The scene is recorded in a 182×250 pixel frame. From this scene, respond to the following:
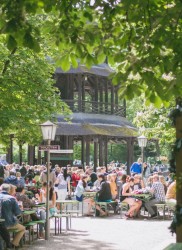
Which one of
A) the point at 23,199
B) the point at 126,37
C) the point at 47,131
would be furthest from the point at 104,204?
the point at 126,37

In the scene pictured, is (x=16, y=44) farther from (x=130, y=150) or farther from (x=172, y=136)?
(x=130, y=150)

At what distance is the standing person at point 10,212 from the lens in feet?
43.3

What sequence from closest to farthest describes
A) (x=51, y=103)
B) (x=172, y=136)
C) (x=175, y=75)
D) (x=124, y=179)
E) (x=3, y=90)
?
(x=175, y=75) → (x=172, y=136) → (x=3, y=90) → (x=51, y=103) → (x=124, y=179)

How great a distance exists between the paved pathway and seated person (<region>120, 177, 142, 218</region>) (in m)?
0.60

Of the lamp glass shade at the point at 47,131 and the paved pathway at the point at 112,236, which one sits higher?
the lamp glass shade at the point at 47,131

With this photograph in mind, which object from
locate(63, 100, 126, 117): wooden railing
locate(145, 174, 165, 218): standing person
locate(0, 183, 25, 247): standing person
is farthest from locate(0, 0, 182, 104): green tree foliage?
locate(63, 100, 126, 117): wooden railing

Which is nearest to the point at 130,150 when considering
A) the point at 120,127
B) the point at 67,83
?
the point at 120,127

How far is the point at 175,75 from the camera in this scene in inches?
259

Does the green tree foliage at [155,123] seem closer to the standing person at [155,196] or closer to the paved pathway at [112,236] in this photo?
the standing person at [155,196]

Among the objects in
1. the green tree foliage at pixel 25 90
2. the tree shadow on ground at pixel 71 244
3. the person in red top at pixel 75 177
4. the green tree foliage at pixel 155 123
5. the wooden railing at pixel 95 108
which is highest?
the wooden railing at pixel 95 108

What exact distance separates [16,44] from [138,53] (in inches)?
65.7

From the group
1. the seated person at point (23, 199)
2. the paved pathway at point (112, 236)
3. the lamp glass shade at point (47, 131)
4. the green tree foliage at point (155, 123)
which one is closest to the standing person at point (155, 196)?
the paved pathway at point (112, 236)

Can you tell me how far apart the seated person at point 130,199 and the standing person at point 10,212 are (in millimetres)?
7924

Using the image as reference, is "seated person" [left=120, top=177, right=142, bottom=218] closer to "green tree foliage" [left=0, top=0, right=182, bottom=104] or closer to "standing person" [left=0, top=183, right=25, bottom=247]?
"standing person" [left=0, top=183, right=25, bottom=247]
